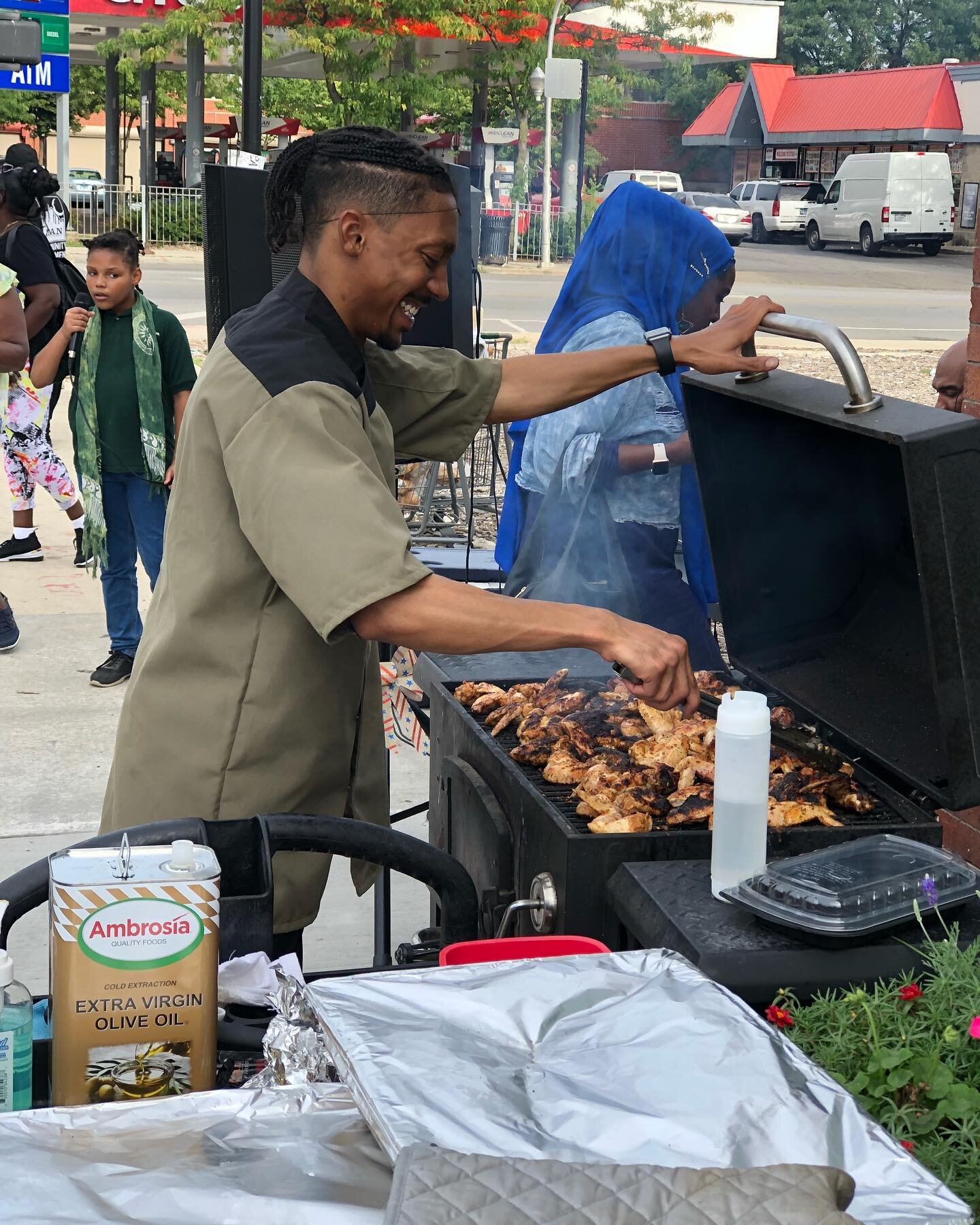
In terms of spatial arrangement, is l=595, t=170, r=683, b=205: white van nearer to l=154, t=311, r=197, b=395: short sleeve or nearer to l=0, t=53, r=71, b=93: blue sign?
l=154, t=311, r=197, b=395: short sleeve

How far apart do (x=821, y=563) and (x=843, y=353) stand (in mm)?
701

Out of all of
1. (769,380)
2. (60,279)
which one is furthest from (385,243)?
(60,279)

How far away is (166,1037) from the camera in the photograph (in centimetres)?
145

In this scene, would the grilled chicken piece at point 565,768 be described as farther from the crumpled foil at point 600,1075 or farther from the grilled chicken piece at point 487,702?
the crumpled foil at point 600,1075

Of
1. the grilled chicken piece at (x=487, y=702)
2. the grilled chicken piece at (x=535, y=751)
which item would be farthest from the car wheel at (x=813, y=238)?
the grilled chicken piece at (x=535, y=751)

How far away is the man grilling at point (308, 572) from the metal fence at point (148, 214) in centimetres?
2647

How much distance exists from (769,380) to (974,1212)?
4.95ft

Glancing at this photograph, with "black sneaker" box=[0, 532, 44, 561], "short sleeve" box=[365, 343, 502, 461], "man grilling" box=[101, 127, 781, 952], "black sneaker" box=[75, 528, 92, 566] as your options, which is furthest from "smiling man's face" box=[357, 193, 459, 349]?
"black sneaker" box=[0, 532, 44, 561]

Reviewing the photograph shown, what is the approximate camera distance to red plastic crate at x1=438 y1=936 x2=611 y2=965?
1663 millimetres

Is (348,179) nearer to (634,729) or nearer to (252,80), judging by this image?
(634,729)

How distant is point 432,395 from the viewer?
2730 millimetres

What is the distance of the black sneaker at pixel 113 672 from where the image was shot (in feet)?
20.4

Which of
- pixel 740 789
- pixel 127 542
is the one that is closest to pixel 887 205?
pixel 127 542

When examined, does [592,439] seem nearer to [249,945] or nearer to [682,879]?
[682,879]
